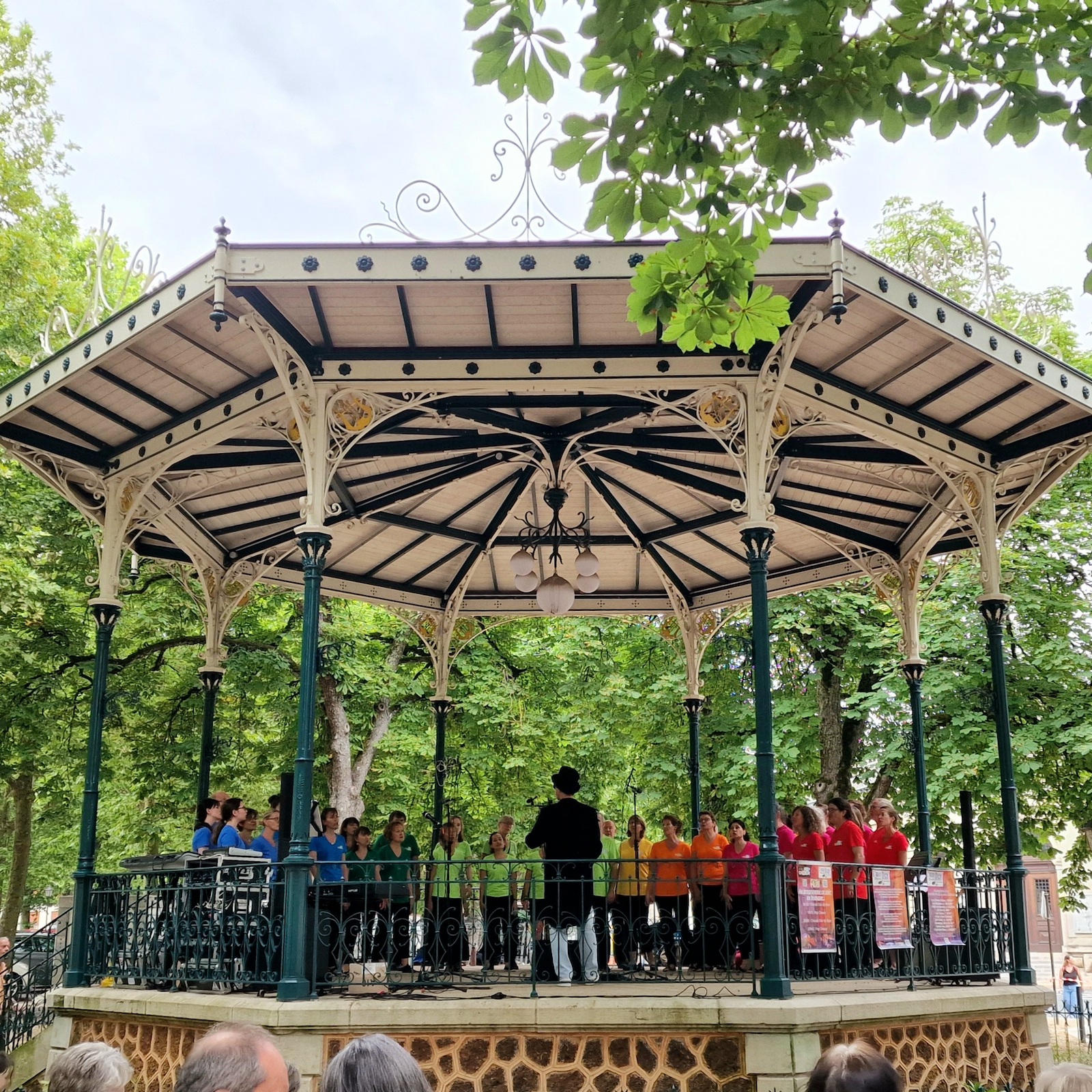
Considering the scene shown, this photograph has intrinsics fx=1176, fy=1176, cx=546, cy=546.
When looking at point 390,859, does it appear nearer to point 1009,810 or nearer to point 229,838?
point 229,838

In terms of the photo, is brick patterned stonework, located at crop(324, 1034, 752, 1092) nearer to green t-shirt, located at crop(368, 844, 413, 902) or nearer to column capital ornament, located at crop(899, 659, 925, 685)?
green t-shirt, located at crop(368, 844, 413, 902)

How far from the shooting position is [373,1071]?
9.34 feet

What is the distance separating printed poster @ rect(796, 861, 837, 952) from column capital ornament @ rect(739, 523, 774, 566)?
8.01 feet

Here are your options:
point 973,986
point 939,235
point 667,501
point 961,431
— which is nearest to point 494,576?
point 667,501

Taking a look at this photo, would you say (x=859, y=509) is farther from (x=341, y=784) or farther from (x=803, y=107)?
(x=341, y=784)

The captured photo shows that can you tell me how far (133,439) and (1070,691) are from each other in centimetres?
1383

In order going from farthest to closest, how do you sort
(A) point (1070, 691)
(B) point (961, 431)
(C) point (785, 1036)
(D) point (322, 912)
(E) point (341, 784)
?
(E) point (341, 784)
(A) point (1070, 691)
(B) point (961, 431)
(D) point (322, 912)
(C) point (785, 1036)

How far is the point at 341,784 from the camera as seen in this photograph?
2289 centimetres

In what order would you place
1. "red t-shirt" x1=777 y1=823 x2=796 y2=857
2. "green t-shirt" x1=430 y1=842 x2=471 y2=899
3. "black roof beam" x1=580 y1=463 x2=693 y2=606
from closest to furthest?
"red t-shirt" x1=777 y1=823 x2=796 y2=857 < "green t-shirt" x1=430 y1=842 x2=471 y2=899 < "black roof beam" x1=580 y1=463 x2=693 y2=606

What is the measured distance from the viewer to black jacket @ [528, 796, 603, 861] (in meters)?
9.62

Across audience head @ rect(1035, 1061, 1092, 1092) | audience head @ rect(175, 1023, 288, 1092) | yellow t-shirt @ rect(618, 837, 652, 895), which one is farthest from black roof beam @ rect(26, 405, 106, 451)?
audience head @ rect(1035, 1061, 1092, 1092)

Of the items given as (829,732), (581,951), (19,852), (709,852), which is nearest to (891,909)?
(709,852)

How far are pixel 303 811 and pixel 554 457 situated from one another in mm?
4263

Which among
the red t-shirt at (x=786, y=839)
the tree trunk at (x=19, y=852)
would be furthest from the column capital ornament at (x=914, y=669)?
the tree trunk at (x=19, y=852)
